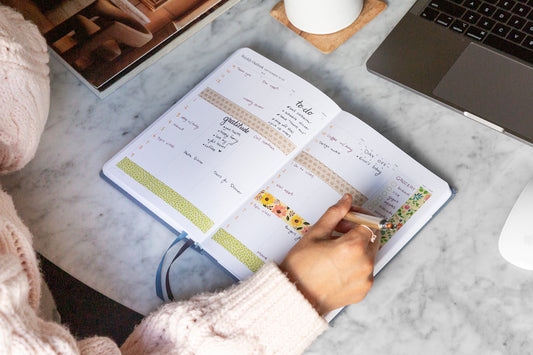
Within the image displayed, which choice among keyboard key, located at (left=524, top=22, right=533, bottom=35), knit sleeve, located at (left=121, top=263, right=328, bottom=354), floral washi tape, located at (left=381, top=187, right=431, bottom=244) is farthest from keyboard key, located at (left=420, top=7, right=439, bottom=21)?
knit sleeve, located at (left=121, top=263, right=328, bottom=354)

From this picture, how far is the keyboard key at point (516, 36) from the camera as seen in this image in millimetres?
711

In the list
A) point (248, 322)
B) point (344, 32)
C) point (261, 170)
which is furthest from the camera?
point (344, 32)

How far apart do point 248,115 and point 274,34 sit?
0.52 ft

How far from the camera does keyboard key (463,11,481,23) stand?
73cm

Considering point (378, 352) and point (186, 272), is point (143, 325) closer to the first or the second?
point (186, 272)

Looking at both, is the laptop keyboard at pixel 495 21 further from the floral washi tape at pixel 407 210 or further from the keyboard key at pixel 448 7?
the floral washi tape at pixel 407 210

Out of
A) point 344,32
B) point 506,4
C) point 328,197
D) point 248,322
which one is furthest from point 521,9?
point 248,322

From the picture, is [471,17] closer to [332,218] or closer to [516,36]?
[516,36]

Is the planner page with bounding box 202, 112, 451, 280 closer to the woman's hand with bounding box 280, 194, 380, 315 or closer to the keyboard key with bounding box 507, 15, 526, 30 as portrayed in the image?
the woman's hand with bounding box 280, 194, 380, 315

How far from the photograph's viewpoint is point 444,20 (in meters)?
0.75

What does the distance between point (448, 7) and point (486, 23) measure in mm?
54

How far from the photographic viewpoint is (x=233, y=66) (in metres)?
→ 0.78

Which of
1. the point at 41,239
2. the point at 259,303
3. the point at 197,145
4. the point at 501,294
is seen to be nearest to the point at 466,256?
the point at 501,294

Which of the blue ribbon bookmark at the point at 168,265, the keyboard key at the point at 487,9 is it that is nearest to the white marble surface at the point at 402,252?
the blue ribbon bookmark at the point at 168,265
